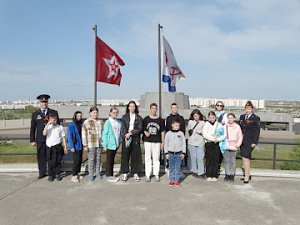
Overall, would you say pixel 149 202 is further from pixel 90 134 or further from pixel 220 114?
pixel 220 114

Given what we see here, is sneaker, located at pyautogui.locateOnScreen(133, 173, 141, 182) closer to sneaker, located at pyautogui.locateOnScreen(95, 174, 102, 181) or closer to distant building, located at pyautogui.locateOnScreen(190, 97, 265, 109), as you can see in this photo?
sneaker, located at pyautogui.locateOnScreen(95, 174, 102, 181)

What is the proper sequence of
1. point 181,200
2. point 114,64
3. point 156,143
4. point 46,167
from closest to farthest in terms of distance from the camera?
point 181,200 → point 156,143 → point 46,167 → point 114,64

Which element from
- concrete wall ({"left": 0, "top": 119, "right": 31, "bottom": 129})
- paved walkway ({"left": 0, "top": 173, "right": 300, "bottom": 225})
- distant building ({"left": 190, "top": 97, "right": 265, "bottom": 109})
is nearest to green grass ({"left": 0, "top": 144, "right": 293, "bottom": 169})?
paved walkway ({"left": 0, "top": 173, "right": 300, "bottom": 225})

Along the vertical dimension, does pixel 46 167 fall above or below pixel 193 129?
below

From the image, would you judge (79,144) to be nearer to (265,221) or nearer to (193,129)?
(193,129)

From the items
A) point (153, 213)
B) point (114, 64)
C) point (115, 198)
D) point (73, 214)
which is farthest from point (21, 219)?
point (114, 64)

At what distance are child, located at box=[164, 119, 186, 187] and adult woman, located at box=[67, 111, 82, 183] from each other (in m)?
1.98

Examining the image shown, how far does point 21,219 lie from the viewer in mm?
3645

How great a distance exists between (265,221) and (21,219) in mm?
3613

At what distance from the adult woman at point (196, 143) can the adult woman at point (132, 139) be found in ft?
3.96

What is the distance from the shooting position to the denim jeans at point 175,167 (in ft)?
17.3

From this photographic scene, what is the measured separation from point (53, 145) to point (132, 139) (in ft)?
5.90

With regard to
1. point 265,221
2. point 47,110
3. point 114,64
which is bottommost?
point 265,221

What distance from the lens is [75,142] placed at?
552 cm
